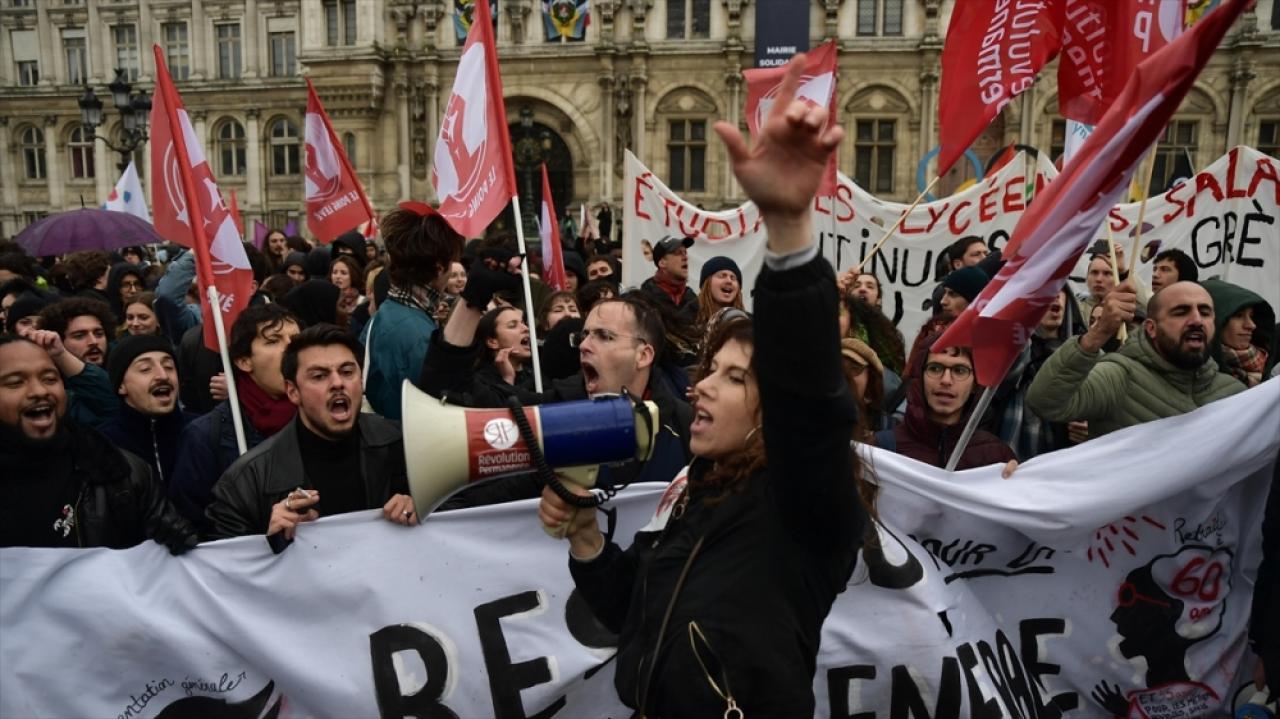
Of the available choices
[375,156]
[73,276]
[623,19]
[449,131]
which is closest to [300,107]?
[375,156]

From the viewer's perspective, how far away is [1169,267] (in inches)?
238

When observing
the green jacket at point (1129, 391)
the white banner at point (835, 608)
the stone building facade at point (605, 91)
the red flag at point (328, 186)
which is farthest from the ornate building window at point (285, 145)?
the green jacket at point (1129, 391)

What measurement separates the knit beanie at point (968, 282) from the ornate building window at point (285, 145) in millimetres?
29619

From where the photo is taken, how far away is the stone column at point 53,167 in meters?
33.2

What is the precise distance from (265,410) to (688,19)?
82.8 feet

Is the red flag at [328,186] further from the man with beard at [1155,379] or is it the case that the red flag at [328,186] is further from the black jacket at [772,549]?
the black jacket at [772,549]

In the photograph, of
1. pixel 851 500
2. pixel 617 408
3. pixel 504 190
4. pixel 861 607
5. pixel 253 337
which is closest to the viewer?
pixel 851 500

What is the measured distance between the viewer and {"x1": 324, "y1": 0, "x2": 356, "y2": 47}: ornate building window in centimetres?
2834

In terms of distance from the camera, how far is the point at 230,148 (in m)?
31.4

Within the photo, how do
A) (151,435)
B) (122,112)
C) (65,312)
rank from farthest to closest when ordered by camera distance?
1. (122,112)
2. (65,312)
3. (151,435)

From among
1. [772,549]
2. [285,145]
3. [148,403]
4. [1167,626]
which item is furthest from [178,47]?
[772,549]

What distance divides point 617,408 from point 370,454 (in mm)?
1400

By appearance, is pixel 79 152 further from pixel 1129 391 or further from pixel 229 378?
pixel 1129 391

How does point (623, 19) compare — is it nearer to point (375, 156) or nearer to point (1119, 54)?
point (375, 156)
